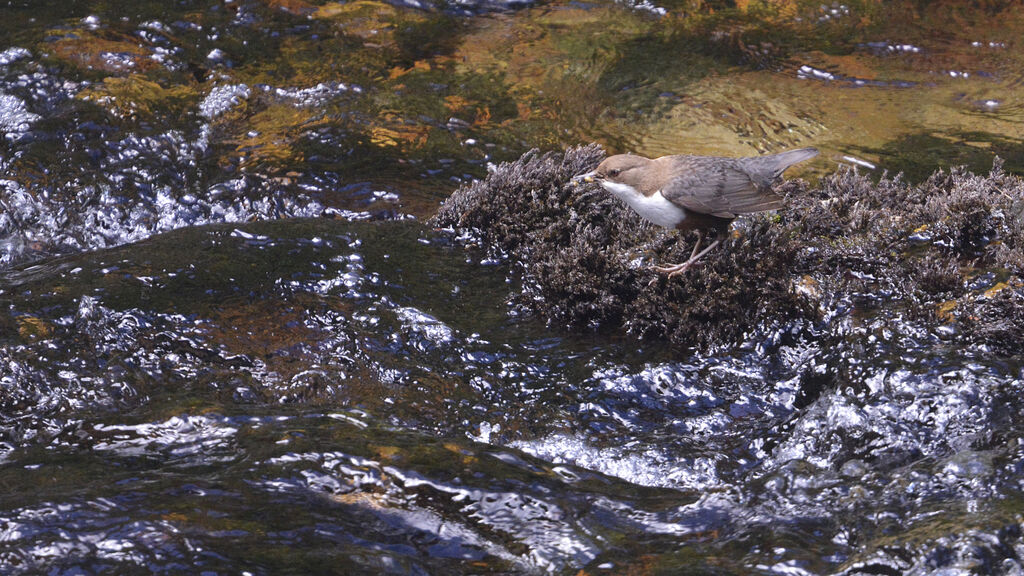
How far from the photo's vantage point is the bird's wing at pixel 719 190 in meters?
5.27

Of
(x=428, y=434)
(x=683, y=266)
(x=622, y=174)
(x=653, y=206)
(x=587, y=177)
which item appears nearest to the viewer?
(x=428, y=434)

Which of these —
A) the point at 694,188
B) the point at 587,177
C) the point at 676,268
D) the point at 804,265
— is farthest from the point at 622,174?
the point at 804,265

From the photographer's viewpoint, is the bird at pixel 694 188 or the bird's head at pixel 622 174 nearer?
the bird at pixel 694 188

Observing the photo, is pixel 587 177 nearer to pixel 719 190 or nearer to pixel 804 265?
pixel 719 190

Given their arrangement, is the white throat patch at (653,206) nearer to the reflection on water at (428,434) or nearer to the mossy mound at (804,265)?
the mossy mound at (804,265)

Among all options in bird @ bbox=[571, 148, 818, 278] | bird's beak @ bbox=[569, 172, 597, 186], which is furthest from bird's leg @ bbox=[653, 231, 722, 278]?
bird's beak @ bbox=[569, 172, 597, 186]

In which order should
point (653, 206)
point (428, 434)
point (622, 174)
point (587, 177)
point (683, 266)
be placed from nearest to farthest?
point (428, 434) → point (683, 266) → point (653, 206) → point (622, 174) → point (587, 177)

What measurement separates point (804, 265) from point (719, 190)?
2.41ft

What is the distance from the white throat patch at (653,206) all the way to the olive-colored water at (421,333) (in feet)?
2.70

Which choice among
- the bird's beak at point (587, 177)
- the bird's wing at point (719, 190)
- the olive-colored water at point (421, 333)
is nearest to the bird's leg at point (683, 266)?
the bird's wing at point (719, 190)

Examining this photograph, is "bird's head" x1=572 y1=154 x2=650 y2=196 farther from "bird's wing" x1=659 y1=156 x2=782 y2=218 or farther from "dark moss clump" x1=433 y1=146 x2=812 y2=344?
"dark moss clump" x1=433 y1=146 x2=812 y2=344

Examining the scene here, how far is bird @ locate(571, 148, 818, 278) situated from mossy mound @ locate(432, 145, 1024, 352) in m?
0.20

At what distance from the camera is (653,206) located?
5.46 metres

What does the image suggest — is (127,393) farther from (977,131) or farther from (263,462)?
(977,131)
